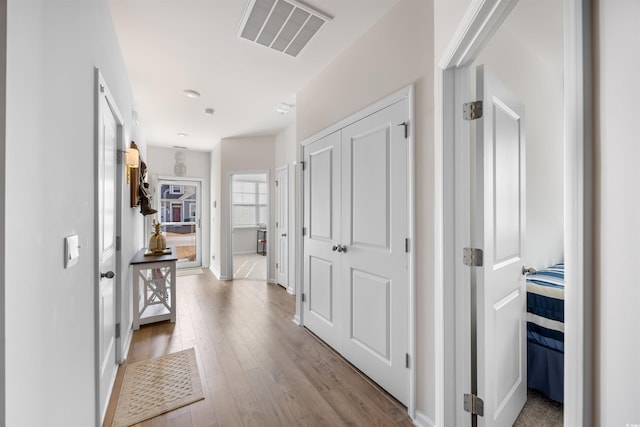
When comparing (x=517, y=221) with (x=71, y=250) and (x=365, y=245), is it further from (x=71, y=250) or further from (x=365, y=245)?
(x=71, y=250)

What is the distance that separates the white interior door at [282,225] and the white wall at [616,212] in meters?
3.94

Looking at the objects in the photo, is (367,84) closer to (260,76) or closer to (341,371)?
(260,76)

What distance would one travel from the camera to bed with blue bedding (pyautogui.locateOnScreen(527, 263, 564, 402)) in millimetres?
1707

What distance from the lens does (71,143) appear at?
113 centimetres

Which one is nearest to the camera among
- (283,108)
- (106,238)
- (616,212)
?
(616,212)

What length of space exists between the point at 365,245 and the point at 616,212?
1542mm

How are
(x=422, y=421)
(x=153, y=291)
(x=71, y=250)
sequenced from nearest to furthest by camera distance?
(x=71, y=250), (x=422, y=421), (x=153, y=291)

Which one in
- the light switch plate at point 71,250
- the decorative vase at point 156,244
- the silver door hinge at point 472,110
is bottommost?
the decorative vase at point 156,244

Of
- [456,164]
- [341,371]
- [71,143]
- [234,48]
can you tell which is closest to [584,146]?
[456,164]

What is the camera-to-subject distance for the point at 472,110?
4.37 ft

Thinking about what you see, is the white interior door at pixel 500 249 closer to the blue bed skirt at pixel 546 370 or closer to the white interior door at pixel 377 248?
the blue bed skirt at pixel 546 370

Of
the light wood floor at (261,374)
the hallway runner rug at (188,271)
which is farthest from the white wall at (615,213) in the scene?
the hallway runner rug at (188,271)

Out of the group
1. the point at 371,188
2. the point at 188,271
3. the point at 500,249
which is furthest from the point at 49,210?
the point at 188,271

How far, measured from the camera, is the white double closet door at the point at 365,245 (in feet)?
5.83
